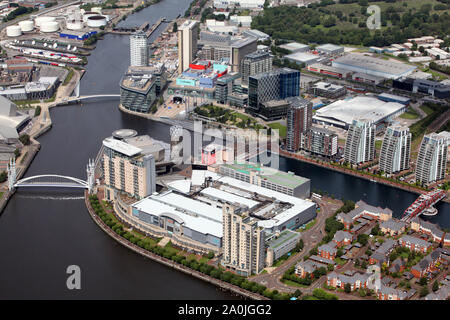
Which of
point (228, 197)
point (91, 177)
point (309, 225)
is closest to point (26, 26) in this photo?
point (91, 177)

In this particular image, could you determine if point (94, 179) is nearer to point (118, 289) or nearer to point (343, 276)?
point (118, 289)

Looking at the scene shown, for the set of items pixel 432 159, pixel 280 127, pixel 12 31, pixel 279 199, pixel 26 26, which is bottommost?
pixel 279 199

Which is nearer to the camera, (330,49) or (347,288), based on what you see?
(347,288)

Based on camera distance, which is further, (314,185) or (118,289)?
(314,185)

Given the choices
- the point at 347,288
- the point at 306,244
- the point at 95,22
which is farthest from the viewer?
the point at 95,22

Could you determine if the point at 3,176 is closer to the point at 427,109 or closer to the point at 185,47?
the point at 185,47

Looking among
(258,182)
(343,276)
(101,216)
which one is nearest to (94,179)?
(101,216)

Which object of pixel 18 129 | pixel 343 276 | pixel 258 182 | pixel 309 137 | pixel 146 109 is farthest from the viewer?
pixel 146 109
